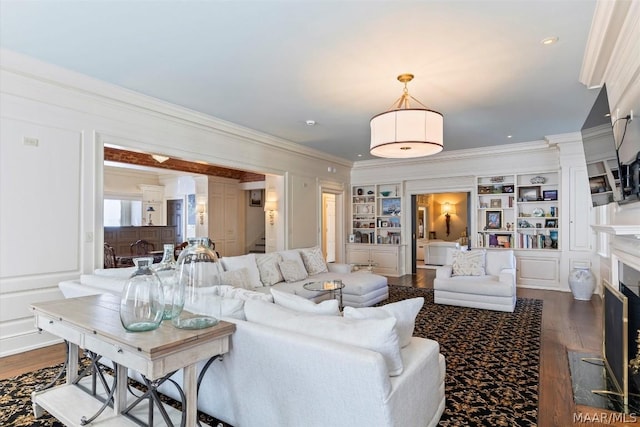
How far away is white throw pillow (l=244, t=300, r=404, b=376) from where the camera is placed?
1664 mm

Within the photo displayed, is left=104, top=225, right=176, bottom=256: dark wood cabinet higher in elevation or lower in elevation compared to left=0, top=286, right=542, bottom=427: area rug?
higher

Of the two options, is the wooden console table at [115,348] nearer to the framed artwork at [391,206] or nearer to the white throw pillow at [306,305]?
the white throw pillow at [306,305]

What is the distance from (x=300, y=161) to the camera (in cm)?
723

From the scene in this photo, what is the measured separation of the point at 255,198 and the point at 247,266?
593 cm

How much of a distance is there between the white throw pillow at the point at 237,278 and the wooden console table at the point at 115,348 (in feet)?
5.29

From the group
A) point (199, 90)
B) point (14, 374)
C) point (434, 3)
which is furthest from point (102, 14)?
point (14, 374)

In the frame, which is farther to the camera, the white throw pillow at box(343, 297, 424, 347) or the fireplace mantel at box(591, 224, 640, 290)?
the fireplace mantel at box(591, 224, 640, 290)

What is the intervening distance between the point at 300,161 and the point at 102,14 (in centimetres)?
479

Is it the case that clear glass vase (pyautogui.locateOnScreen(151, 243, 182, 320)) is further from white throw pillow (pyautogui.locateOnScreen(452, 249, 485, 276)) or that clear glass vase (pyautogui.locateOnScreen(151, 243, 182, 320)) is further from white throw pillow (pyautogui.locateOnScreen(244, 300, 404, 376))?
white throw pillow (pyautogui.locateOnScreen(452, 249, 485, 276))

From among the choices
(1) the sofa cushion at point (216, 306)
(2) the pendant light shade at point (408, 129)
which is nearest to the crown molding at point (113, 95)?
(2) the pendant light shade at point (408, 129)

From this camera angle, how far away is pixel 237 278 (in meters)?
4.28

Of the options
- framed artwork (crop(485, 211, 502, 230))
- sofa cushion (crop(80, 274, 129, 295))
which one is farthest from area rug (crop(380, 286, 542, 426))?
sofa cushion (crop(80, 274, 129, 295))

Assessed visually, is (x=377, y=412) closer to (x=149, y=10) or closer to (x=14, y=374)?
(x=149, y=10)

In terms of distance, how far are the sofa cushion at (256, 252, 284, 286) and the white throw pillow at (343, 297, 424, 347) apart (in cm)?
292
